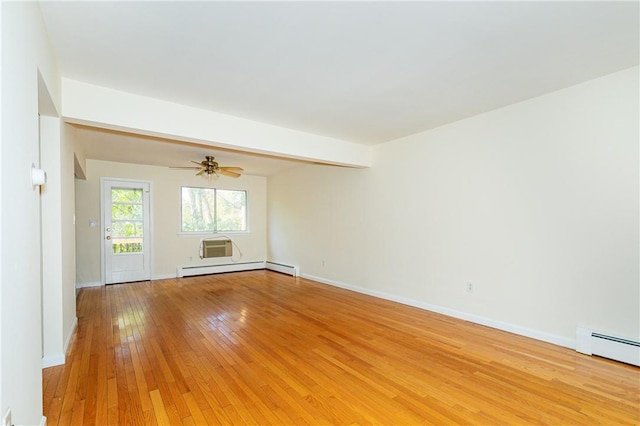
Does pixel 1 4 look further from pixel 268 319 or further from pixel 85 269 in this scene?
pixel 85 269

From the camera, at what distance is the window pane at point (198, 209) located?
22.9 ft

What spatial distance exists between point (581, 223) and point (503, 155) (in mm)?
1009

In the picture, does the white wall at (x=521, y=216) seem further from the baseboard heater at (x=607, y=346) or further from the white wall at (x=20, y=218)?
the white wall at (x=20, y=218)

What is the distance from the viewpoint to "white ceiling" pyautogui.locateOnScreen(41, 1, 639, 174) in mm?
1824

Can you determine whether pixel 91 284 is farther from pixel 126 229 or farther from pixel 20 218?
pixel 20 218

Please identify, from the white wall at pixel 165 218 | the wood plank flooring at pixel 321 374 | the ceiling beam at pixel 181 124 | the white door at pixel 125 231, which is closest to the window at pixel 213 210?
→ the white wall at pixel 165 218

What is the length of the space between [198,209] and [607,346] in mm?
7103

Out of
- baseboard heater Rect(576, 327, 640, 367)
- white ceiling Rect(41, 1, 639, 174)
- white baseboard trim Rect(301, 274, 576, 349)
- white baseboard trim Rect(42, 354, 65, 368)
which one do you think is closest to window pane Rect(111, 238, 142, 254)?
white baseboard trim Rect(42, 354, 65, 368)

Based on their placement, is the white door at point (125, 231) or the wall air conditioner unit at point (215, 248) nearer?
the white door at point (125, 231)

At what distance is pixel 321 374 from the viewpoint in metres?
2.45

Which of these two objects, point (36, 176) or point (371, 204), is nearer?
point (36, 176)

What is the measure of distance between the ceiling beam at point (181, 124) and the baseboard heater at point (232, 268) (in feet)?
10.8

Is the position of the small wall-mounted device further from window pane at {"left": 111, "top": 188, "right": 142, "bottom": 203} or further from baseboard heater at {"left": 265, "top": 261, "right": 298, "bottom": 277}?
baseboard heater at {"left": 265, "top": 261, "right": 298, "bottom": 277}

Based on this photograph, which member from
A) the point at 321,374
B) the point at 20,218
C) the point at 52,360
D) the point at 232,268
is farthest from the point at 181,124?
the point at 232,268
